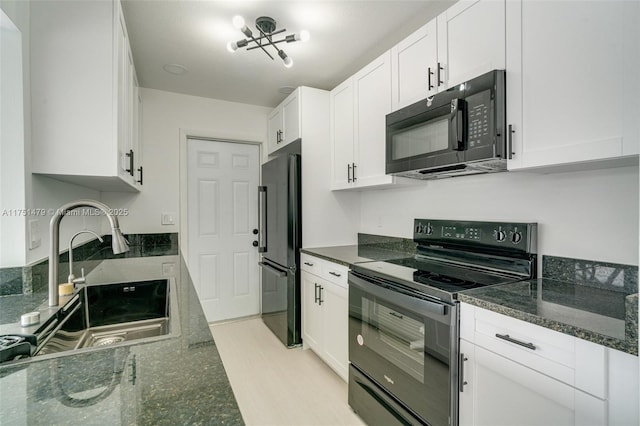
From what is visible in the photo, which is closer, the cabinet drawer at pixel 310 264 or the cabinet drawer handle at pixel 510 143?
the cabinet drawer handle at pixel 510 143

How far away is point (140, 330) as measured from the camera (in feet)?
4.82

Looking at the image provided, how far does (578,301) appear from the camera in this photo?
1161 mm

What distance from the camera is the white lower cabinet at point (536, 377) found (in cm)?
86

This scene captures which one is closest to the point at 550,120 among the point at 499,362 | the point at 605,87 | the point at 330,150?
the point at 605,87

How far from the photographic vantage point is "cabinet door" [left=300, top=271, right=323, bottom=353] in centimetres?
246

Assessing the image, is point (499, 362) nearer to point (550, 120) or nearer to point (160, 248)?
point (550, 120)

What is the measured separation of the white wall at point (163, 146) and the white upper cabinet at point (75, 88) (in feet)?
5.76

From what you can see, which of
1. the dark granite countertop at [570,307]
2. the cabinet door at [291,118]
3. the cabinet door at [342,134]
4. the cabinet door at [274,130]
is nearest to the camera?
the dark granite countertop at [570,307]

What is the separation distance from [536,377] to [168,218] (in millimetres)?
3169

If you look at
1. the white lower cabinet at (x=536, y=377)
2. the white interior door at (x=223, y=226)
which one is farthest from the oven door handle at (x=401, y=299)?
the white interior door at (x=223, y=226)

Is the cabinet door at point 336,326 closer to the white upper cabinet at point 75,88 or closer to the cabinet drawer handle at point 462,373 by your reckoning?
the cabinet drawer handle at point 462,373

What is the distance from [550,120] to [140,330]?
2.00m

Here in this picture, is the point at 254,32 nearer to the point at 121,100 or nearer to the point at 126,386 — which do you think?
the point at 121,100

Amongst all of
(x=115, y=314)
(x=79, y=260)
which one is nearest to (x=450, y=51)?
(x=115, y=314)
